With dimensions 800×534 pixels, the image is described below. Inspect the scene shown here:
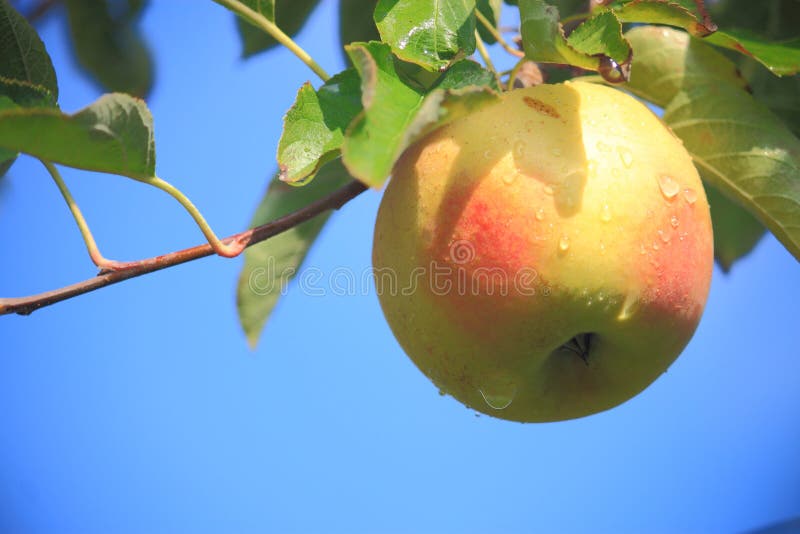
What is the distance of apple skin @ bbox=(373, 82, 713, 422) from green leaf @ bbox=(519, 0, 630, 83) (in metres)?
0.05

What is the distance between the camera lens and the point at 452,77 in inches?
24.6

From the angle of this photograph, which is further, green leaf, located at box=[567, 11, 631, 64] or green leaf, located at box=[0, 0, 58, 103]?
green leaf, located at box=[0, 0, 58, 103]

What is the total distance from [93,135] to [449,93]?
0.30 metres

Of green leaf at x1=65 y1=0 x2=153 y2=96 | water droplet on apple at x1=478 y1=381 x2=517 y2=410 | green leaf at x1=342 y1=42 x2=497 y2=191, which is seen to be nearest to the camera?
green leaf at x1=342 y1=42 x2=497 y2=191

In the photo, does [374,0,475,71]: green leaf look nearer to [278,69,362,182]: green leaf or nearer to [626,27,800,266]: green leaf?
[278,69,362,182]: green leaf

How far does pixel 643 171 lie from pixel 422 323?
22 cm

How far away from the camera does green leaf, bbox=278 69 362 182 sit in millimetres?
635

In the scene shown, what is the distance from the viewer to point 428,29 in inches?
25.7

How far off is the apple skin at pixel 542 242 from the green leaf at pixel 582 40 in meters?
0.05

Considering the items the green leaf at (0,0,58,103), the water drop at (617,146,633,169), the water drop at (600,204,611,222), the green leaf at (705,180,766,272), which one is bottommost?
the green leaf at (705,180,766,272)

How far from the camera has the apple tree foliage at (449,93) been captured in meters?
0.56

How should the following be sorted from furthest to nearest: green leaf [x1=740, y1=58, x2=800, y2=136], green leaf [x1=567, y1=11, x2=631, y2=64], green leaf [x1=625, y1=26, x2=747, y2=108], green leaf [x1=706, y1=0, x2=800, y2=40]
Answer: green leaf [x1=706, y1=0, x2=800, y2=40], green leaf [x1=740, y1=58, x2=800, y2=136], green leaf [x1=625, y1=26, x2=747, y2=108], green leaf [x1=567, y1=11, x2=631, y2=64]

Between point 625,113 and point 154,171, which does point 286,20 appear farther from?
point 625,113

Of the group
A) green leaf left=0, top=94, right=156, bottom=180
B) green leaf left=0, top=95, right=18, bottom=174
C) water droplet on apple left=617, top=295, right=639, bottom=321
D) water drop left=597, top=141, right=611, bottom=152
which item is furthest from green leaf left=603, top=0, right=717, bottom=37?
green leaf left=0, top=95, right=18, bottom=174
